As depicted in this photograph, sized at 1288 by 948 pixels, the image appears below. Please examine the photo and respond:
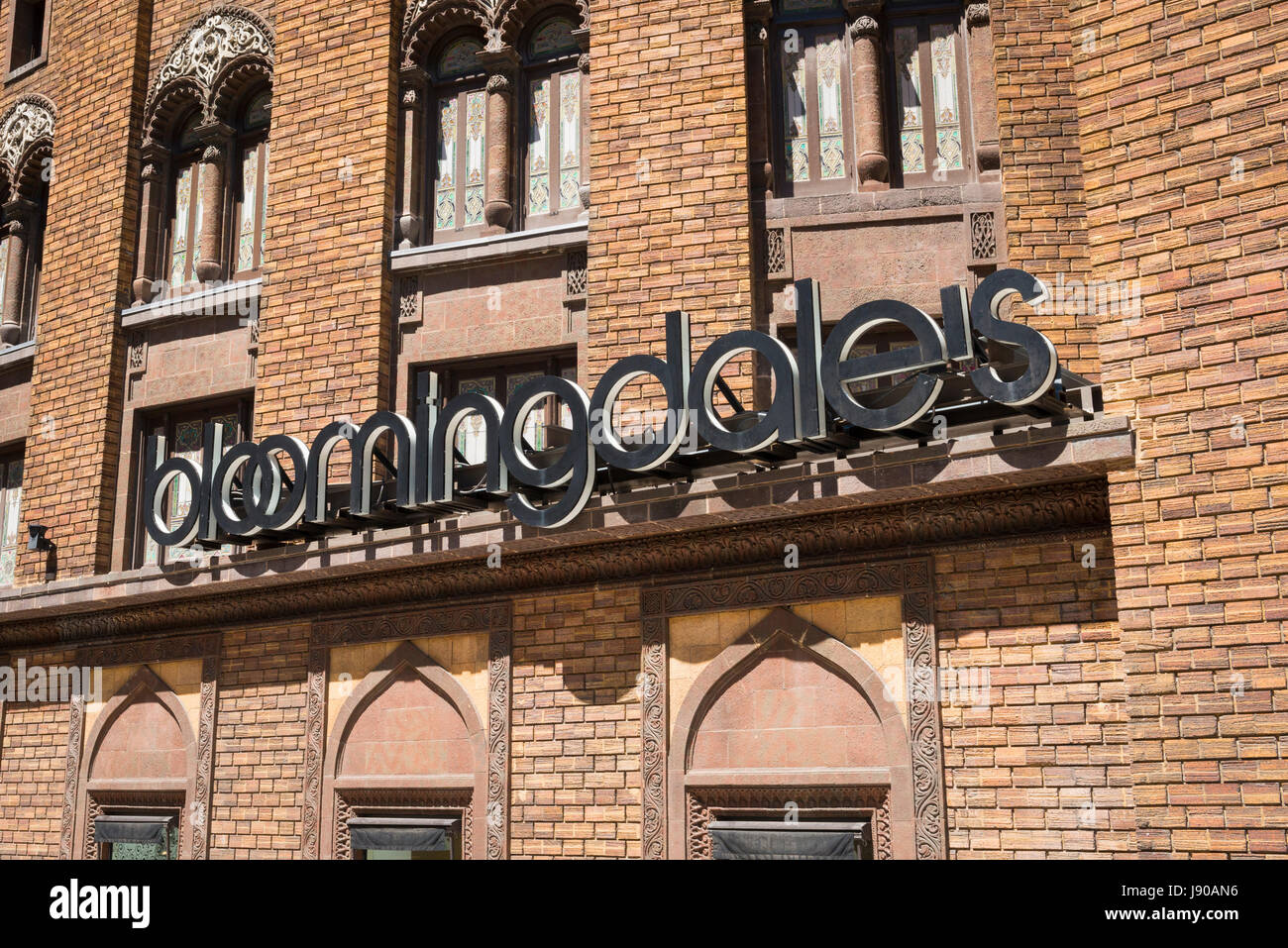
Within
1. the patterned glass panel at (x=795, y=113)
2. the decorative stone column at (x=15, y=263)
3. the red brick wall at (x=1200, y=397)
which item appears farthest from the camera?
the decorative stone column at (x=15, y=263)

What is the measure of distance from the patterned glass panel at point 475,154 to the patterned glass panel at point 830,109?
3647 mm

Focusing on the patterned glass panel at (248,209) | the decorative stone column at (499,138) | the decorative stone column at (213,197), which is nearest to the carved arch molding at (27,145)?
the decorative stone column at (213,197)

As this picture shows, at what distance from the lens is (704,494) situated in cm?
958

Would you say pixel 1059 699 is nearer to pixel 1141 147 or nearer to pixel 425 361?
pixel 1141 147

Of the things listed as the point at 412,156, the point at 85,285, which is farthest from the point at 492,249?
the point at 85,285

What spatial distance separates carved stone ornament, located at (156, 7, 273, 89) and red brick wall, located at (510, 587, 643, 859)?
7.89 m

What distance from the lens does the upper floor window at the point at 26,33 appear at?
16969 millimetres

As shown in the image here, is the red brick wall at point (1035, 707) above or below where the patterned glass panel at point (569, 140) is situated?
below

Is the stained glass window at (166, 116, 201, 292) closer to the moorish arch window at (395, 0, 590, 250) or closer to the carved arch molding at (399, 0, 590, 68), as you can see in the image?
the moorish arch window at (395, 0, 590, 250)

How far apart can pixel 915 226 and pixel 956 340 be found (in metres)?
2.85

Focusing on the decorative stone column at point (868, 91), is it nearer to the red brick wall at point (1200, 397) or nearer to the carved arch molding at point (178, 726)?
the red brick wall at point (1200, 397)

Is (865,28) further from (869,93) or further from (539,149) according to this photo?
(539,149)

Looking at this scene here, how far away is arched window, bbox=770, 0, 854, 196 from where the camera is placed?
1145 centimetres

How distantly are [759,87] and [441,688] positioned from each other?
A: 6.42 metres
